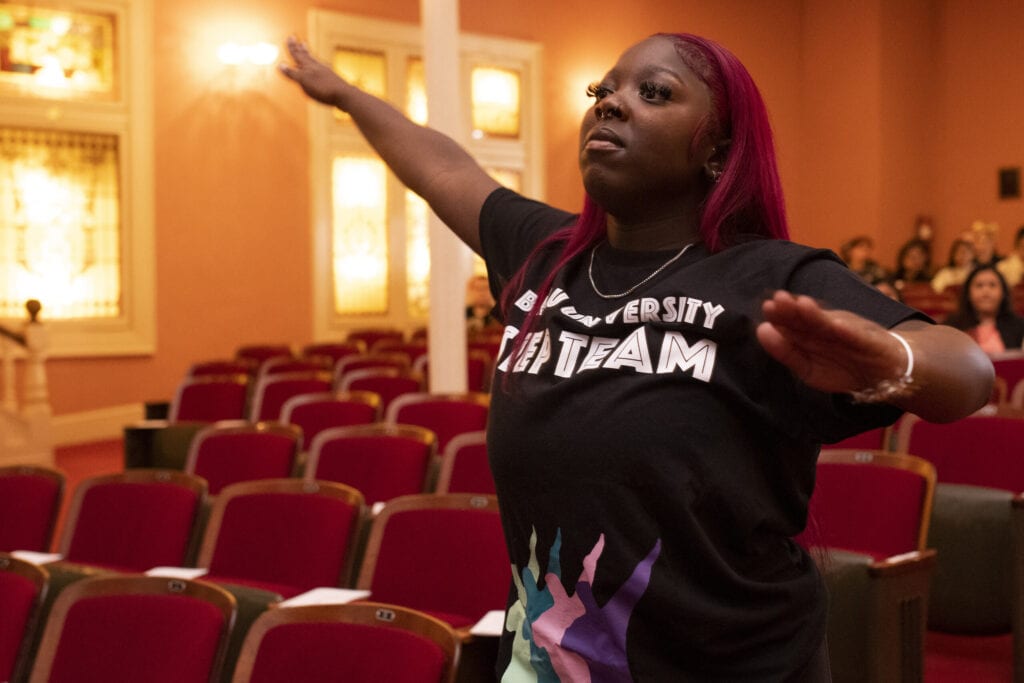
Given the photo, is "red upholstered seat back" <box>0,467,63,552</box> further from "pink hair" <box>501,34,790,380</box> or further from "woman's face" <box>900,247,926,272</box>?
"woman's face" <box>900,247,926,272</box>

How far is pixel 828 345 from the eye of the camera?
97 cm

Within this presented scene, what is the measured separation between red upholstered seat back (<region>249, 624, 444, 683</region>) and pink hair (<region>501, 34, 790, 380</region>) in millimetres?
1019

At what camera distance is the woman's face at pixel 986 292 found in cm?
648

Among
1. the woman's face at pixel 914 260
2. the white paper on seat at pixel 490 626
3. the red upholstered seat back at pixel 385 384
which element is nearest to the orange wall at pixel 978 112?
the woman's face at pixel 914 260

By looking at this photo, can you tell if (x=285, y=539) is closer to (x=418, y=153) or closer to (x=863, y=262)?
(x=418, y=153)

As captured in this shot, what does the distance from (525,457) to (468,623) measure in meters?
1.60

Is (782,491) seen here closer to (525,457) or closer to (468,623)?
(525,457)

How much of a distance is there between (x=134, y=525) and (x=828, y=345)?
10.2ft

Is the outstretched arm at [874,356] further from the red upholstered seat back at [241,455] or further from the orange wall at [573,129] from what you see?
the orange wall at [573,129]

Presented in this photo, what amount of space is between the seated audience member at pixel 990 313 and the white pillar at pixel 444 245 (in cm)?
269

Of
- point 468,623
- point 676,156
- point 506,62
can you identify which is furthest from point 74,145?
point 676,156

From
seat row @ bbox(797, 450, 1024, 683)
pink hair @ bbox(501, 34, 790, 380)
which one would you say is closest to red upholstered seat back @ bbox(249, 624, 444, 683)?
pink hair @ bbox(501, 34, 790, 380)

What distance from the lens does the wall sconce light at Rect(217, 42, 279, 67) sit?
10703 mm

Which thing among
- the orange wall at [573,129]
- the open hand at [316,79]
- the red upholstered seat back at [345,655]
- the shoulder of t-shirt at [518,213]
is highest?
the orange wall at [573,129]
